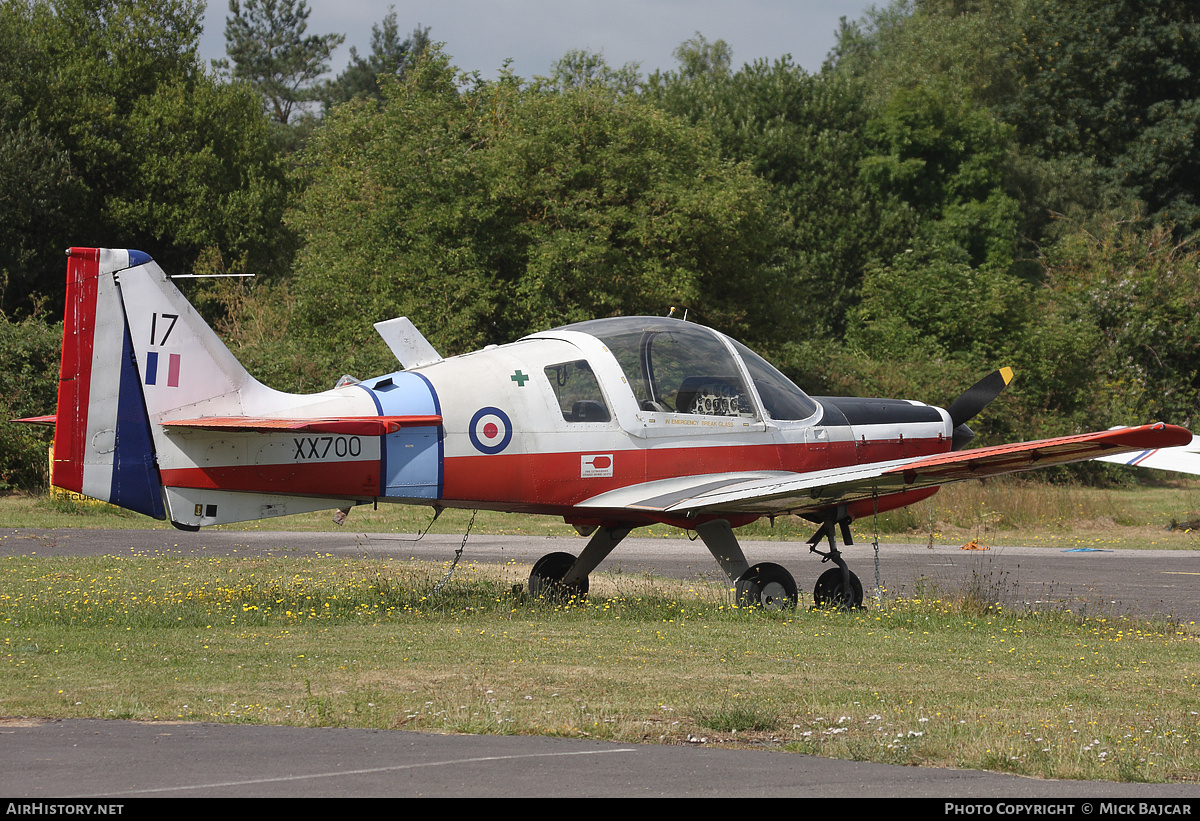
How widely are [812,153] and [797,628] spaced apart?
45.7 meters

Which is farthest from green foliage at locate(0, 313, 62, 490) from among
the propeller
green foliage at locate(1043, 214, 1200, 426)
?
green foliage at locate(1043, 214, 1200, 426)

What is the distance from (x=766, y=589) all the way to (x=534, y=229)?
21.6 meters

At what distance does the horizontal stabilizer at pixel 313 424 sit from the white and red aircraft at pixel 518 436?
0.02 metres

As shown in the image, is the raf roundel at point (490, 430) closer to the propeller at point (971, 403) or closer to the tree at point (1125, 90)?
the propeller at point (971, 403)

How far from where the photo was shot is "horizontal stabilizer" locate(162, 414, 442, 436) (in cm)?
1016

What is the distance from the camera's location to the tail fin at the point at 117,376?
33.4 feet

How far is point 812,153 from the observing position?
54.2 metres

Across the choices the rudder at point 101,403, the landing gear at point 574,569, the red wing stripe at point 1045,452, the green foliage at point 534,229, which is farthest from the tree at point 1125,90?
the rudder at point 101,403

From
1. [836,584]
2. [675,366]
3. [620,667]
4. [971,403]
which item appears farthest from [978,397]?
[620,667]

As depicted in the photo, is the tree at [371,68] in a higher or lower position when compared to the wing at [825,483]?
higher

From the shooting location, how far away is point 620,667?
8898 millimetres
